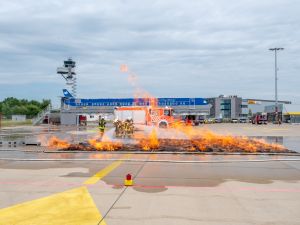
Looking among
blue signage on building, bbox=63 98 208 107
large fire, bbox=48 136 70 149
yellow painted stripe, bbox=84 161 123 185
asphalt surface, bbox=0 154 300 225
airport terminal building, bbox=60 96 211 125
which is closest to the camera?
asphalt surface, bbox=0 154 300 225

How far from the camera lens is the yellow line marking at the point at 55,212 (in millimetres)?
6215

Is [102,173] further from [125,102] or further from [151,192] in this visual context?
[125,102]

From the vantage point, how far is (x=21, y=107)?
13625 centimetres

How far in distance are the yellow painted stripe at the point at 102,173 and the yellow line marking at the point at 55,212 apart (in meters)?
1.69

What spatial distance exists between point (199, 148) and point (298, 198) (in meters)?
9.63

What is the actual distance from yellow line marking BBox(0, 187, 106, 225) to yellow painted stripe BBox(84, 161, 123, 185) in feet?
5.54

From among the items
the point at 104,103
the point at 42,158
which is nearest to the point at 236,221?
the point at 42,158

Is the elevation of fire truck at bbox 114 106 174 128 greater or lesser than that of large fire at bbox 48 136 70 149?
greater

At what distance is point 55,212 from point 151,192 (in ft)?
8.11

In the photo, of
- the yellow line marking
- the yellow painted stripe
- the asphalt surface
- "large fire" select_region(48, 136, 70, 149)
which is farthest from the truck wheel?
the yellow line marking

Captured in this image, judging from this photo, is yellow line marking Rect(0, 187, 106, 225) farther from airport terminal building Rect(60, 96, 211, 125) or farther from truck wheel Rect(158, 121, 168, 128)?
airport terminal building Rect(60, 96, 211, 125)

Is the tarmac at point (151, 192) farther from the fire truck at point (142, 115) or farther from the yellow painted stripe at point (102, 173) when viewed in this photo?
the fire truck at point (142, 115)

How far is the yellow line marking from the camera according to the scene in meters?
6.21

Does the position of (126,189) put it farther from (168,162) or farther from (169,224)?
(168,162)
